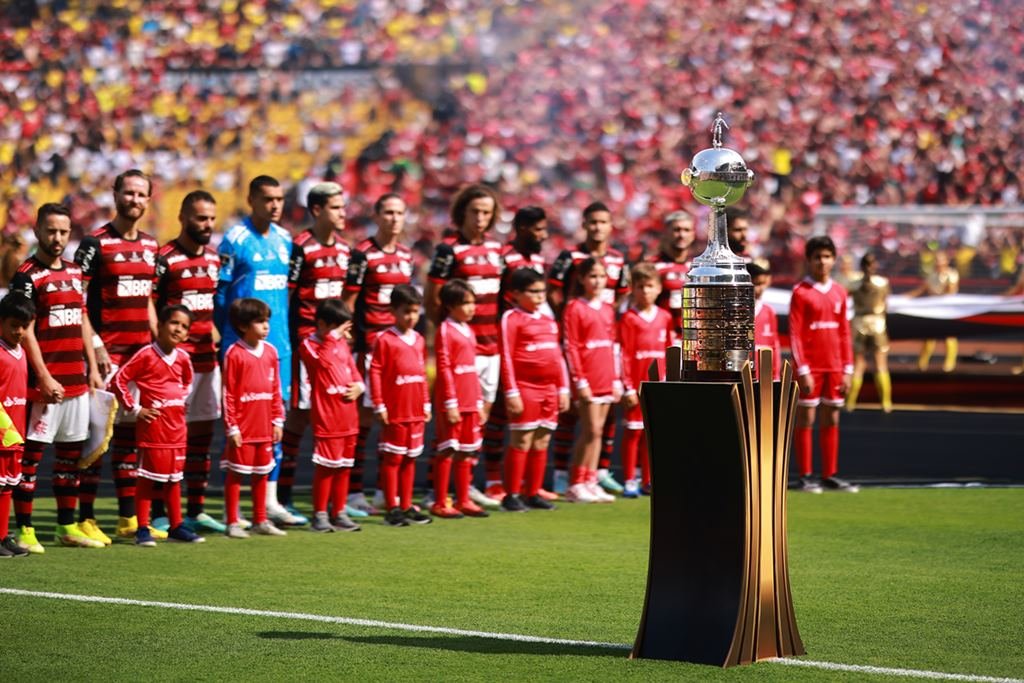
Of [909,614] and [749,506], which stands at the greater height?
[749,506]

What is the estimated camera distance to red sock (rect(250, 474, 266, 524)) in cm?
876

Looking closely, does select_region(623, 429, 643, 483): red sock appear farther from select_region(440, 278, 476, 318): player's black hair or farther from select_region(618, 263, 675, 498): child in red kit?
select_region(440, 278, 476, 318): player's black hair

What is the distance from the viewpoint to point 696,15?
89.9ft

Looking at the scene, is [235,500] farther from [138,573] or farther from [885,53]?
[885,53]

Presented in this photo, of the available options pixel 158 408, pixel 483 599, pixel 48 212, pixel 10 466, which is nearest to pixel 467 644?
pixel 483 599

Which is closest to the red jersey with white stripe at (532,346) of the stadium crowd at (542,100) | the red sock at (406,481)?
the red sock at (406,481)

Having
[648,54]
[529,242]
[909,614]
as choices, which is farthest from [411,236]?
[909,614]

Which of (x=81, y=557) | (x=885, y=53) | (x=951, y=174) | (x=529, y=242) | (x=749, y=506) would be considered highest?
(x=885, y=53)

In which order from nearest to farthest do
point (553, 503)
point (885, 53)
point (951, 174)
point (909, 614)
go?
point (909, 614) → point (553, 503) → point (951, 174) → point (885, 53)

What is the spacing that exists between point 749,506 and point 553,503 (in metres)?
5.30

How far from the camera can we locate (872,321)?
1791 centimetres

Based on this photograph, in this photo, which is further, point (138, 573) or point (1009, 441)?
point (1009, 441)

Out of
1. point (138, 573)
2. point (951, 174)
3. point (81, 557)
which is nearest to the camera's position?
point (138, 573)

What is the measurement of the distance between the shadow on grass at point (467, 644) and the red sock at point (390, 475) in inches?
138
